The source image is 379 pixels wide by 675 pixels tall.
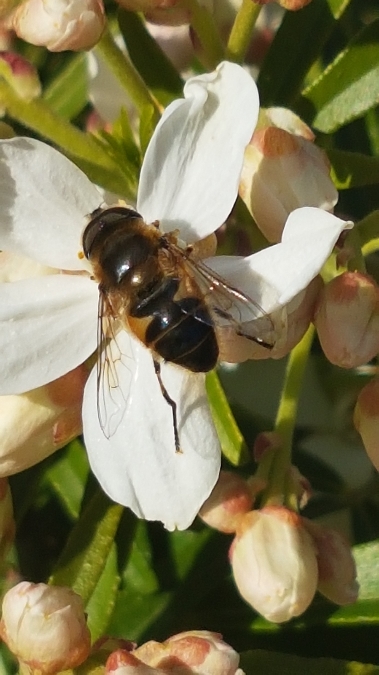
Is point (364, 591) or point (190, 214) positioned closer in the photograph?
point (190, 214)

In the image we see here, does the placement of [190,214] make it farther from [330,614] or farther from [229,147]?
[330,614]

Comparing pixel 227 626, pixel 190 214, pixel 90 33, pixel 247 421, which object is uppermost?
pixel 90 33

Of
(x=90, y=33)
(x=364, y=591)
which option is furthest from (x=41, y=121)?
(x=364, y=591)

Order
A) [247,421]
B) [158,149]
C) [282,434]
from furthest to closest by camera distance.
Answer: [247,421] < [282,434] < [158,149]

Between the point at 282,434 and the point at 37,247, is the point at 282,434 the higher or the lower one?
the lower one

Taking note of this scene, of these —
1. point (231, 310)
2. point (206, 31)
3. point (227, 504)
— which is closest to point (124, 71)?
point (206, 31)

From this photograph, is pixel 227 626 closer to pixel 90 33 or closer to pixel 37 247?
pixel 37 247

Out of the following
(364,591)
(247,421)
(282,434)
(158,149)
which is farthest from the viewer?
(247,421)

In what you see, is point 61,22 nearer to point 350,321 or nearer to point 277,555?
point 350,321
